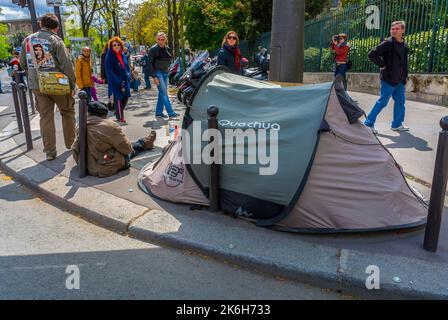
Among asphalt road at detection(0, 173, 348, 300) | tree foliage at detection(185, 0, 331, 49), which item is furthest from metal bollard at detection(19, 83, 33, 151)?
tree foliage at detection(185, 0, 331, 49)

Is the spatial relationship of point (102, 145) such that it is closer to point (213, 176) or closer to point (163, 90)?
point (213, 176)

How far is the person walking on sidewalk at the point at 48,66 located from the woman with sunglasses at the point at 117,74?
228 cm

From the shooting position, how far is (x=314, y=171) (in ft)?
11.3

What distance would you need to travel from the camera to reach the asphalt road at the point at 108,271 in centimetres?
288

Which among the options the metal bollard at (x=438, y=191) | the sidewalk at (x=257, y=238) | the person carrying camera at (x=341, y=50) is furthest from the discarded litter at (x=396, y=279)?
the person carrying camera at (x=341, y=50)

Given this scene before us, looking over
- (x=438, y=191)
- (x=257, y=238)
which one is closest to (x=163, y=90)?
(x=257, y=238)

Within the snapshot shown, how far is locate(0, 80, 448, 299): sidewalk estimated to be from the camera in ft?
9.64

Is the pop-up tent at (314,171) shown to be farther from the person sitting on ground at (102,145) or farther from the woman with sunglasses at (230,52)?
the woman with sunglasses at (230,52)

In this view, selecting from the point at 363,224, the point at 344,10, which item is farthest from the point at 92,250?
the point at 344,10

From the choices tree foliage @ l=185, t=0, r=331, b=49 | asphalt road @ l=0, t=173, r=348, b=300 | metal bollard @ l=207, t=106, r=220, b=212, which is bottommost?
asphalt road @ l=0, t=173, r=348, b=300

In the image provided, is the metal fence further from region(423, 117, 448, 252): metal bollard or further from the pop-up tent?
region(423, 117, 448, 252): metal bollard

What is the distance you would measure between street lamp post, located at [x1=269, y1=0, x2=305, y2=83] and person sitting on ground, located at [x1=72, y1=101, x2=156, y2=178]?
2459 millimetres

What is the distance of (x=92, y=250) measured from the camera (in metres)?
3.50

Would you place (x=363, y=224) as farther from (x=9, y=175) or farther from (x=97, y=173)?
(x=9, y=175)
